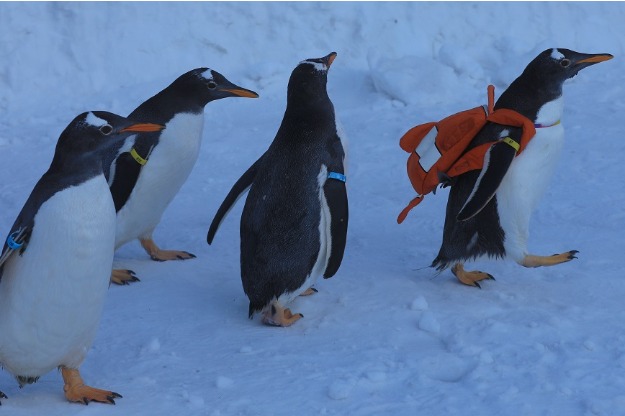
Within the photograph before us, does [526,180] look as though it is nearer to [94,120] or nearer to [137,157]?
[137,157]

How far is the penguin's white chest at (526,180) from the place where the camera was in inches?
140

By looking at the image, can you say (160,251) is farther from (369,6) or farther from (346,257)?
(369,6)

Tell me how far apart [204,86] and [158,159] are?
0.39 metres

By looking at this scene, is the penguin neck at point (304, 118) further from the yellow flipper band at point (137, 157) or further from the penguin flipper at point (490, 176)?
the yellow flipper band at point (137, 157)

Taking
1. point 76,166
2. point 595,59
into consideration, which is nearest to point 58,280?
point 76,166

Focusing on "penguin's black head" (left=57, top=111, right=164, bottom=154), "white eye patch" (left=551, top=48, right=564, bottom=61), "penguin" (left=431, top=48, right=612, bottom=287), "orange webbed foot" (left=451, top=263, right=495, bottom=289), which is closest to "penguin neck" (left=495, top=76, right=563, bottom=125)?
"penguin" (left=431, top=48, right=612, bottom=287)

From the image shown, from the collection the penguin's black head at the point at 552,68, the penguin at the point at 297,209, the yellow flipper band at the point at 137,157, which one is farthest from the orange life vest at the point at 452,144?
the yellow flipper band at the point at 137,157

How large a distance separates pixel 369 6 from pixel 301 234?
12.3ft

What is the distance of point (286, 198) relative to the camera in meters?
3.38

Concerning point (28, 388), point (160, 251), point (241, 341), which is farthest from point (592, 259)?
point (28, 388)

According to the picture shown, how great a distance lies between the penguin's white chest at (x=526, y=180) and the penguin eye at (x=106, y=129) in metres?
1.49

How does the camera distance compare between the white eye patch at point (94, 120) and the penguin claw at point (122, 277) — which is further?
the penguin claw at point (122, 277)

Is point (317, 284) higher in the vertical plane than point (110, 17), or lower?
lower

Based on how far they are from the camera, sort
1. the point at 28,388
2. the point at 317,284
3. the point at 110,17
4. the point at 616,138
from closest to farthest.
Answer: the point at 28,388
the point at 317,284
the point at 616,138
the point at 110,17
